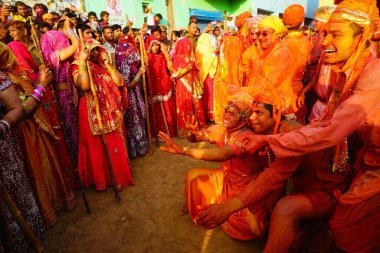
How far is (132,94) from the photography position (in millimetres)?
4840

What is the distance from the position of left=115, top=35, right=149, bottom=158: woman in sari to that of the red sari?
1090 millimetres

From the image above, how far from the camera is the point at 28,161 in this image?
291cm

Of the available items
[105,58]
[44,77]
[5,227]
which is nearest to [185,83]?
[105,58]

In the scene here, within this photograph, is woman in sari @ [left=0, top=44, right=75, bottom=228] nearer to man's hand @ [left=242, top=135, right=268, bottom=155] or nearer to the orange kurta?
the orange kurta

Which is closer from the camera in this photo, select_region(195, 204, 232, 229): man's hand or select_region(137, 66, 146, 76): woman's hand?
select_region(195, 204, 232, 229): man's hand

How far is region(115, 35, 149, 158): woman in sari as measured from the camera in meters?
4.78

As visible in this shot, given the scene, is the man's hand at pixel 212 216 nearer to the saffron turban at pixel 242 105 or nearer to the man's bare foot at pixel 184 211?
the saffron turban at pixel 242 105

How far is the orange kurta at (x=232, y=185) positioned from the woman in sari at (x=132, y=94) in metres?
2.29

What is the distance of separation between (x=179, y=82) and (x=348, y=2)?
437 cm

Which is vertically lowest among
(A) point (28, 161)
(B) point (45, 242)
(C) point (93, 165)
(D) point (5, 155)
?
(B) point (45, 242)

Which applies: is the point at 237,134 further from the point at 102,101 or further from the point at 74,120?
the point at 74,120

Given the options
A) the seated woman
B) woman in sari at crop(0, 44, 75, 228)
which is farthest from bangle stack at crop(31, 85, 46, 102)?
the seated woman

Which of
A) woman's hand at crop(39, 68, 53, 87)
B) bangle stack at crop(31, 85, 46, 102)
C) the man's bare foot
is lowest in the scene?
the man's bare foot

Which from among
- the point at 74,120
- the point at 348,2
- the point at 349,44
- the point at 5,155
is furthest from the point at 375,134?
the point at 74,120
